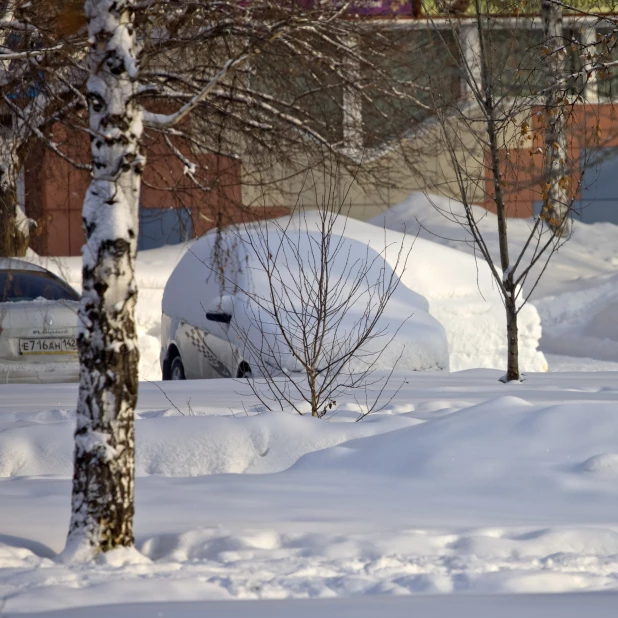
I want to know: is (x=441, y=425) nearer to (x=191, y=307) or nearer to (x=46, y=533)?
(x=46, y=533)

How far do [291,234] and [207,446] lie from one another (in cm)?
471

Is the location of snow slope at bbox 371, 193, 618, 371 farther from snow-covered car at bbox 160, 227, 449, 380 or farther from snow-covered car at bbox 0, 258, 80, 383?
snow-covered car at bbox 0, 258, 80, 383

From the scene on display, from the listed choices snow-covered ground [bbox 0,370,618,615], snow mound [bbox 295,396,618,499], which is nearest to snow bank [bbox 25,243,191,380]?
snow-covered ground [bbox 0,370,618,615]

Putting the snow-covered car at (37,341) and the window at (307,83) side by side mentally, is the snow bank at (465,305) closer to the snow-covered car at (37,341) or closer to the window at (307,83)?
the window at (307,83)

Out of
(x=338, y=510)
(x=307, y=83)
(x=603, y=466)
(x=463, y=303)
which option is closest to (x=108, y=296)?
(x=338, y=510)

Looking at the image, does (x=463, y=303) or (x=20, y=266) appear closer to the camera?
(x=20, y=266)

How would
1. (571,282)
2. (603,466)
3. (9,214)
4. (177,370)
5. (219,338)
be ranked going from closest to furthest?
1. (603,466)
2. (219,338)
3. (9,214)
4. (177,370)
5. (571,282)

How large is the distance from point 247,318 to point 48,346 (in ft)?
7.42

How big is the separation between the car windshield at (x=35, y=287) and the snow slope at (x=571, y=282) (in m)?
4.78

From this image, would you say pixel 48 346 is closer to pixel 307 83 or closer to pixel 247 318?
pixel 247 318

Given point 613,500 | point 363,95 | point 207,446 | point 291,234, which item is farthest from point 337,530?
point 363,95

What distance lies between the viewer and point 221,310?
8.95 metres

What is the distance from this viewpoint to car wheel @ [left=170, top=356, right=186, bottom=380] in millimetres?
10070

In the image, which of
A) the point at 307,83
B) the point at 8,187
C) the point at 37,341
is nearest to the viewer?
the point at 37,341
